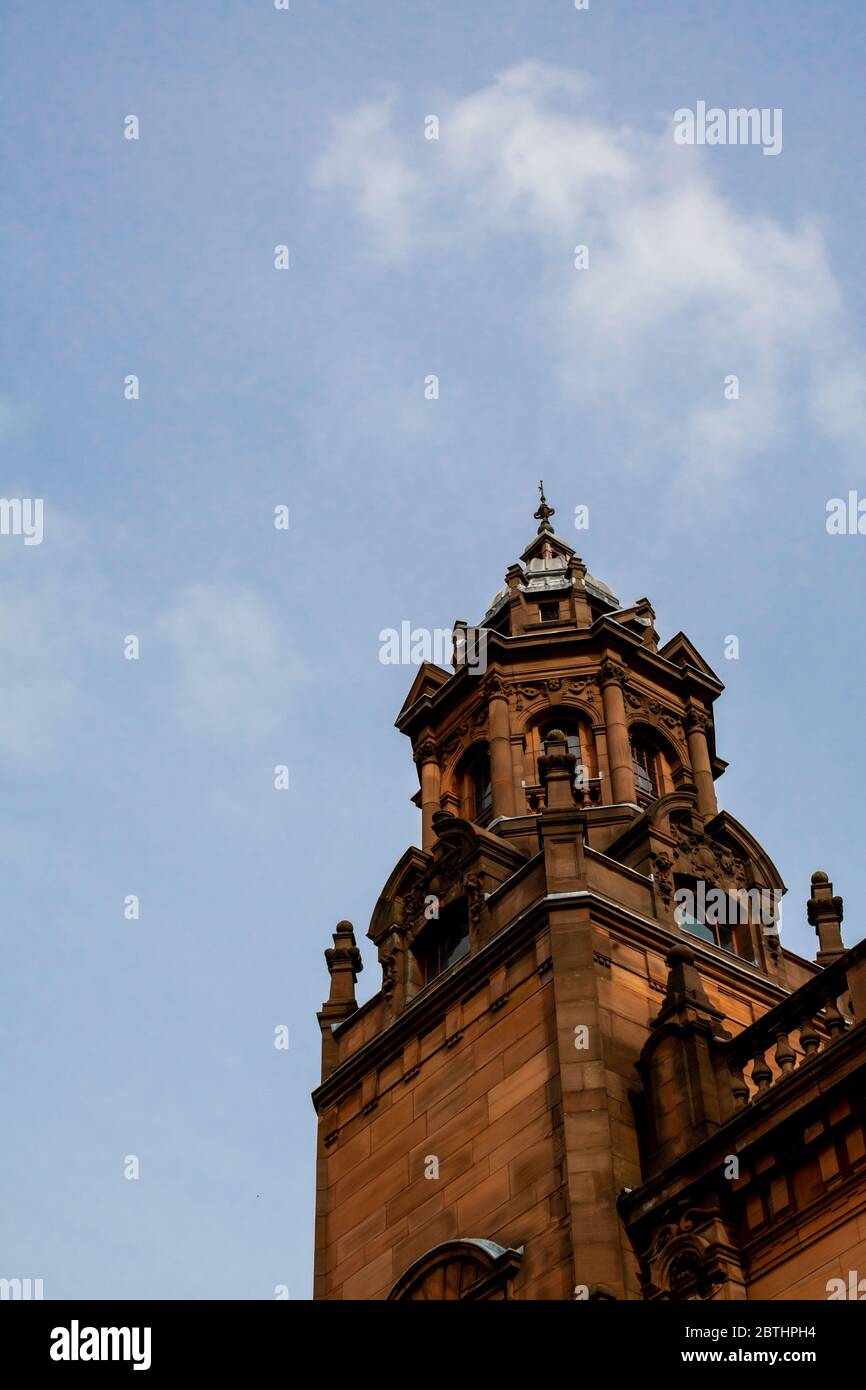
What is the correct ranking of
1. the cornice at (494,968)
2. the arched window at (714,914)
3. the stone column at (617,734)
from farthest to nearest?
the stone column at (617,734) → the arched window at (714,914) → the cornice at (494,968)

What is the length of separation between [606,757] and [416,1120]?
9545 millimetres

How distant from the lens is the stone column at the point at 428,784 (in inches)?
1511

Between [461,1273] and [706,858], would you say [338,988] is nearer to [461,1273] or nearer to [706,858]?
[706,858]

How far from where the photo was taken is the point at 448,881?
33.5m

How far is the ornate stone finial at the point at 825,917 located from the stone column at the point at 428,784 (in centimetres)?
756

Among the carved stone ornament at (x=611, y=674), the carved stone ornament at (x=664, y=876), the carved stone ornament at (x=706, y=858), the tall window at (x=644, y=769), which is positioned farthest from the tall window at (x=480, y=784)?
the carved stone ornament at (x=664, y=876)

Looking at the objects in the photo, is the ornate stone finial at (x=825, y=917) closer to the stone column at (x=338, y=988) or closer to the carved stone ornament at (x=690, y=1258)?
the stone column at (x=338, y=988)

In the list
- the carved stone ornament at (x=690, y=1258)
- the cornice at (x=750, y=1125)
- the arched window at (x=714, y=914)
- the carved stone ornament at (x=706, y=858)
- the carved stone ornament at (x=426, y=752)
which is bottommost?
the carved stone ornament at (x=690, y=1258)

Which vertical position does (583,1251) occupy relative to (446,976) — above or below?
below

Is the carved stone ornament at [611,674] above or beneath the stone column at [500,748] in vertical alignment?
above

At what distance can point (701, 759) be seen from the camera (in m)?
38.8

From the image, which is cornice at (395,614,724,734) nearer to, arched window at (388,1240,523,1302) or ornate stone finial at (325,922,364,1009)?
ornate stone finial at (325,922,364,1009)
